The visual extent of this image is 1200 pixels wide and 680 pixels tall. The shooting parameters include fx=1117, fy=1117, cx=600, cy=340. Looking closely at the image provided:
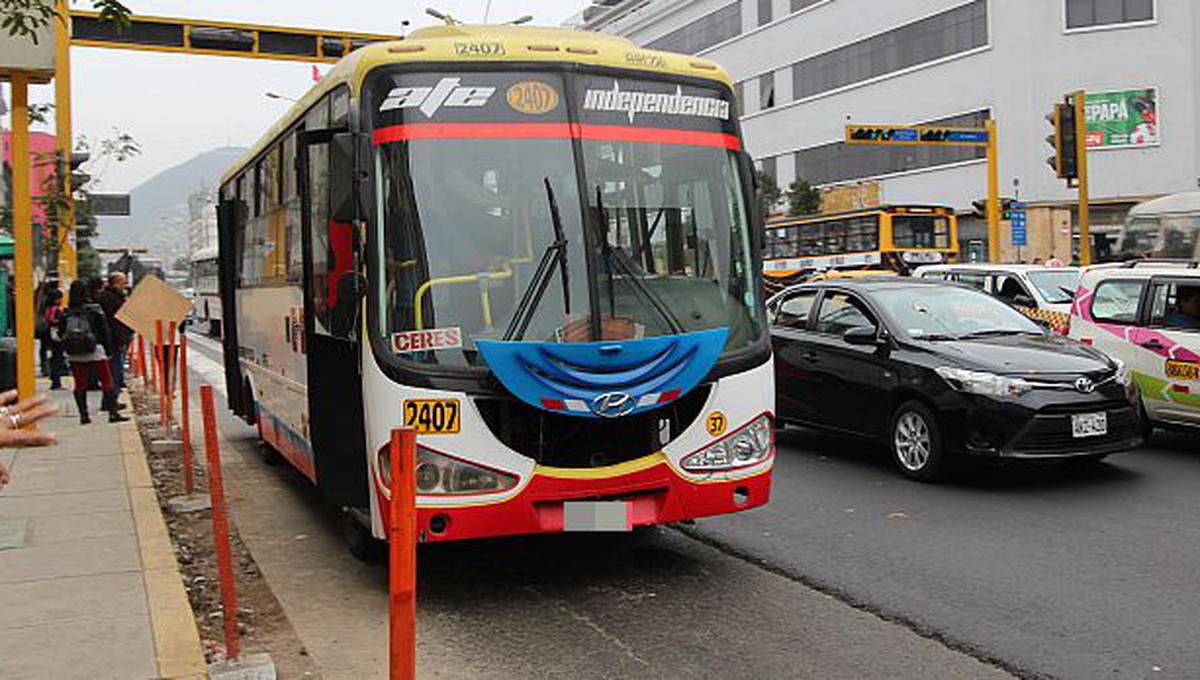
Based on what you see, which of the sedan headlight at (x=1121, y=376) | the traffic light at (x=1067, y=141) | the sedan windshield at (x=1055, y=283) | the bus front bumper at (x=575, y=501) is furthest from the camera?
the traffic light at (x=1067, y=141)

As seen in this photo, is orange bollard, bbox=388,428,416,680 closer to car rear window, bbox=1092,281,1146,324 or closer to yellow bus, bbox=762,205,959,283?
car rear window, bbox=1092,281,1146,324

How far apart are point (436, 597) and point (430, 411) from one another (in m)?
1.28

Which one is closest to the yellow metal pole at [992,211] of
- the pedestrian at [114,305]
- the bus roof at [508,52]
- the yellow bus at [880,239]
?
the yellow bus at [880,239]

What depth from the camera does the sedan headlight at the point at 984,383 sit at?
27.6 feet

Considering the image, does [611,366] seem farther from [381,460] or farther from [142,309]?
[142,309]

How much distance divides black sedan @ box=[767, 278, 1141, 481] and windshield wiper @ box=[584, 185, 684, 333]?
11.5 ft

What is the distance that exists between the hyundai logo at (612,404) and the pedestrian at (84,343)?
9.54m

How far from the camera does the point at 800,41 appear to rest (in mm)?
56094

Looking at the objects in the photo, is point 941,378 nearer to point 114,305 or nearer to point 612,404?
point 612,404

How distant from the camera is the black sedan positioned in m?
8.41

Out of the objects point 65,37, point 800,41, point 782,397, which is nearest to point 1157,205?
point 782,397

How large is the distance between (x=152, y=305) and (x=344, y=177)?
18.7 ft

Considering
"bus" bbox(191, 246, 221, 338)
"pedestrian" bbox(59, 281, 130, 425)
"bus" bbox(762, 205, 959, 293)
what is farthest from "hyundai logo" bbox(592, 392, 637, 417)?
"bus" bbox(191, 246, 221, 338)

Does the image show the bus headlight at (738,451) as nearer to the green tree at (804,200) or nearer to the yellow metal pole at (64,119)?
the yellow metal pole at (64,119)
